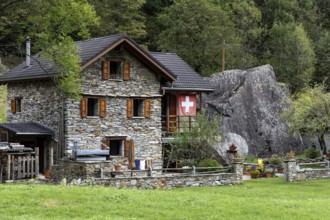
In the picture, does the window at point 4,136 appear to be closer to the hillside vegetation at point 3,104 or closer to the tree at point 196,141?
the tree at point 196,141

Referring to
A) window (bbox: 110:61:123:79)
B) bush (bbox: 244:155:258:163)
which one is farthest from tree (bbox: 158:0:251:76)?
window (bbox: 110:61:123:79)

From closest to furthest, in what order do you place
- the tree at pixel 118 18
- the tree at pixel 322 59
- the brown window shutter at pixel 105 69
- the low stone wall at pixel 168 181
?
the low stone wall at pixel 168 181
the brown window shutter at pixel 105 69
the tree at pixel 118 18
the tree at pixel 322 59

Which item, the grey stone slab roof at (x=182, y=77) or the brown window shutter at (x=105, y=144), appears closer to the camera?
the brown window shutter at (x=105, y=144)

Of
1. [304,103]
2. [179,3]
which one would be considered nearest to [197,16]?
[179,3]

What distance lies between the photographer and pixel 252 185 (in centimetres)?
3127

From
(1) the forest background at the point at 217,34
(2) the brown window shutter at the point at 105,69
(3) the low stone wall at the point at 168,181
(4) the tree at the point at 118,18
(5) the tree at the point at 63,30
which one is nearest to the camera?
(5) the tree at the point at 63,30

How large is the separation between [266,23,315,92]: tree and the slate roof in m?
26.9

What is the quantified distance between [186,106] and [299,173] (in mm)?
10520

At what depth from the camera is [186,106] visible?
40969 mm

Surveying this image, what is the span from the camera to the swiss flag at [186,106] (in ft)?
134

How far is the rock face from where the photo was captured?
4912 cm

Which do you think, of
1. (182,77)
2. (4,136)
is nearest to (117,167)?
(4,136)

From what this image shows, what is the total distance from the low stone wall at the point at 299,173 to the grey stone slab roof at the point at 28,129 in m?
14.1

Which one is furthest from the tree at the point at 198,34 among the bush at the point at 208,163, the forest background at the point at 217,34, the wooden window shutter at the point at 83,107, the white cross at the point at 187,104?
the wooden window shutter at the point at 83,107
